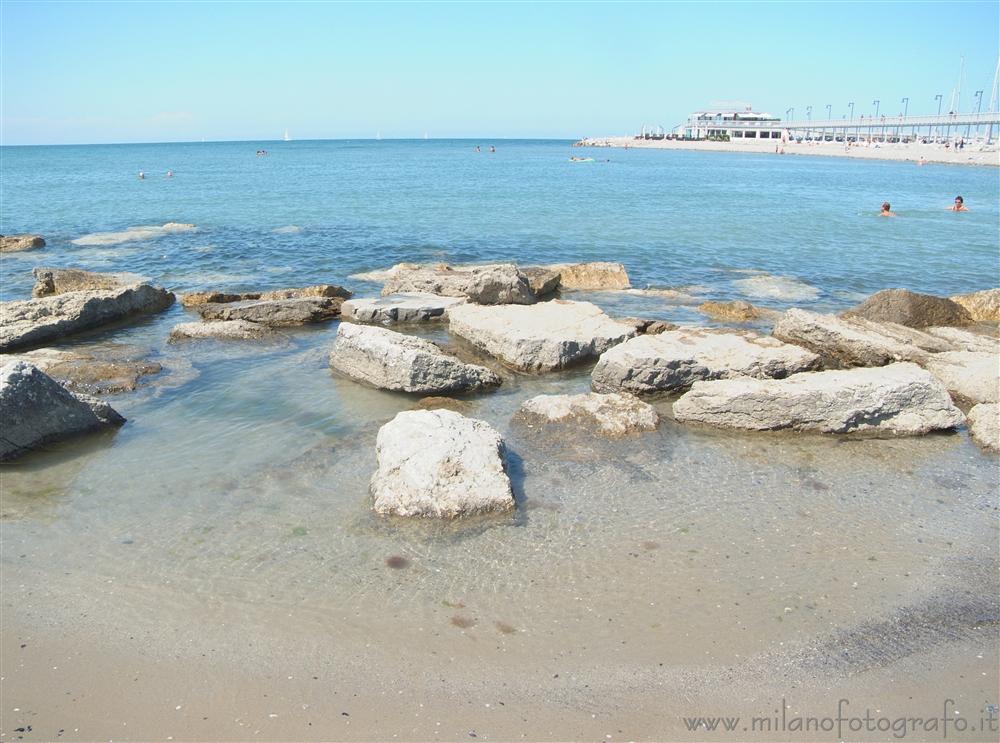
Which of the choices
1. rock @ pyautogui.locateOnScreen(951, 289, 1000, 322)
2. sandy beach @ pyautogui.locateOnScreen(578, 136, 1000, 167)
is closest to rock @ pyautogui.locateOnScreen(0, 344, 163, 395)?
rock @ pyautogui.locateOnScreen(951, 289, 1000, 322)

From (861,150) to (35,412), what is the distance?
119 m

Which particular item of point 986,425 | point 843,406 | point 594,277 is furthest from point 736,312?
point 986,425

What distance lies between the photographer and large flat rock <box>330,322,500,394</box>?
10109mm

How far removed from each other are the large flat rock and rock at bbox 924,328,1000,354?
27.2 ft

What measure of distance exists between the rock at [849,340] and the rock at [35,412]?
34.7 ft

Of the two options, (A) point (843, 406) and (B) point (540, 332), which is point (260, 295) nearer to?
(B) point (540, 332)

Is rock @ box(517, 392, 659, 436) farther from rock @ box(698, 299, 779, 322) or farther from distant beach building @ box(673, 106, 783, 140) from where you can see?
distant beach building @ box(673, 106, 783, 140)

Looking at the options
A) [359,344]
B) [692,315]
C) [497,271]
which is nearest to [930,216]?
[692,315]

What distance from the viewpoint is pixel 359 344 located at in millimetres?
10773

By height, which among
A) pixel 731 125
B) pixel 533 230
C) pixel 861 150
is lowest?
pixel 533 230

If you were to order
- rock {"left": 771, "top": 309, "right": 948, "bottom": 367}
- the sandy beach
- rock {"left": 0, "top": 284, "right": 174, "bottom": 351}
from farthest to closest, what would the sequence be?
the sandy beach → rock {"left": 0, "top": 284, "right": 174, "bottom": 351} → rock {"left": 771, "top": 309, "right": 948, "bottom": 367}

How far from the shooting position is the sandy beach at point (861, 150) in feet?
291

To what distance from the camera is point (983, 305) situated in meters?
15.3

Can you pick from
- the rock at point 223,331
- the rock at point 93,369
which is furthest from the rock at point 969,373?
the rock at point 93,369
